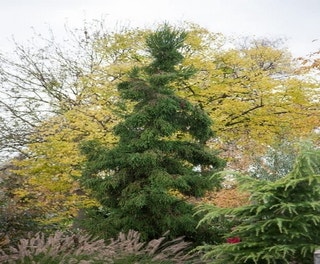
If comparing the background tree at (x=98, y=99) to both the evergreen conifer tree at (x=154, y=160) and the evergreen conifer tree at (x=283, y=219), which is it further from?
the evergreen conifer tree at (x=283, y=219)

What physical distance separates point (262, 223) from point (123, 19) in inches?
515

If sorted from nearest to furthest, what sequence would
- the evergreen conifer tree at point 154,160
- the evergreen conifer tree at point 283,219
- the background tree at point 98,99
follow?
the evergreen conifer tree at point 283,219
the evergreen conifer tree at point 154,160
the background tree at point 98,99

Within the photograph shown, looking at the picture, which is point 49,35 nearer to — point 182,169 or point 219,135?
point 219,135

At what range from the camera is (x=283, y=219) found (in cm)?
480

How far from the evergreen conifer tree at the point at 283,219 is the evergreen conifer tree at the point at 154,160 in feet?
7.85

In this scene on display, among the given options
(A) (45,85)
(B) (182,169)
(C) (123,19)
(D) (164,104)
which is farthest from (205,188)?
(C) (123,19)

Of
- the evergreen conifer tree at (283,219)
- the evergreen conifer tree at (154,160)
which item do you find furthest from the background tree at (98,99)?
the evergreen conifer tree at (283,219)

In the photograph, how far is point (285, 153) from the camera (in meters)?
12.0

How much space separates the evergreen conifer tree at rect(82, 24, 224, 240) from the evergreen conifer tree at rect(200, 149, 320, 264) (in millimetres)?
2392

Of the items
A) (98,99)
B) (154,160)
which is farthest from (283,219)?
(98,99)

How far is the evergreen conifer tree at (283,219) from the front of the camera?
486cm

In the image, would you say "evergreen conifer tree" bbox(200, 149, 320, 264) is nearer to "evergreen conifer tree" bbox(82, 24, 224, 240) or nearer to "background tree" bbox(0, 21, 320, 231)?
"evergreen conifer tree" bbox(82, 24, 224, 240)

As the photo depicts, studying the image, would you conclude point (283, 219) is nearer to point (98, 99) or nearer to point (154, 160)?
point (154, 160)

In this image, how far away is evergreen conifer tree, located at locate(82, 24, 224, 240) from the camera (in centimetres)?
766
